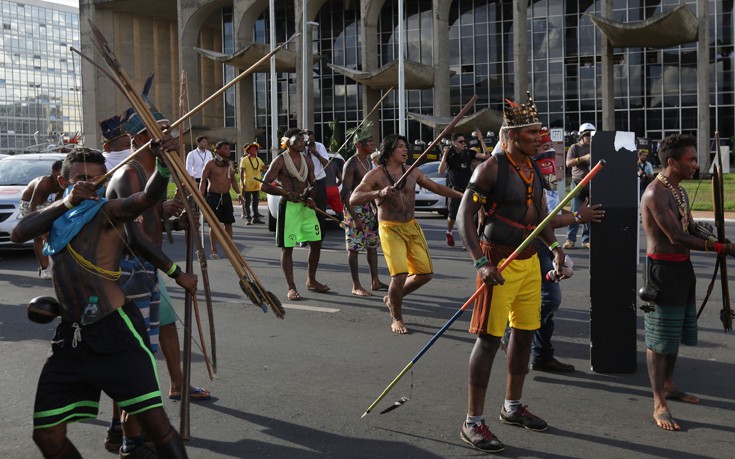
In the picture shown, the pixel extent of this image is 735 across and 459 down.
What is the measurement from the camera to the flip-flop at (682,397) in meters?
5.66

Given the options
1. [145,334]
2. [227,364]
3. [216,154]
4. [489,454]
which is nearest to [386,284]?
[227,364]

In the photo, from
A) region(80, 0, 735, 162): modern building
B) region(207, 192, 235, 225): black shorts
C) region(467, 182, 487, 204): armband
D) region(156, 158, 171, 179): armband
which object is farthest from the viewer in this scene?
region(80, 0, 735, 162): modern building

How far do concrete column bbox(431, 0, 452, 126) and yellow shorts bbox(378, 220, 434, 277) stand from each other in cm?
3415

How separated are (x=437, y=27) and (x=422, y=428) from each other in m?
38.3

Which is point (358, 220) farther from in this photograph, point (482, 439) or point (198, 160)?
point (198, 160)

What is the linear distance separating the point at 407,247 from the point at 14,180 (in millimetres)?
9048

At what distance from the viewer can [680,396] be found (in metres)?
5.70

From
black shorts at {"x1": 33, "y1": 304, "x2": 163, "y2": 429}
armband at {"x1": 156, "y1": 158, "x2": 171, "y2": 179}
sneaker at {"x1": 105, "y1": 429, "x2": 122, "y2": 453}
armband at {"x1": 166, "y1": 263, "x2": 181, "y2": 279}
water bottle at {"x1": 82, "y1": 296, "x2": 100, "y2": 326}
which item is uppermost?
armband at {"x1": 156, "y1": 158, "x2": 171, "y2": 179}

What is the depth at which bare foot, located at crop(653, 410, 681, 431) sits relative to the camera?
5.14 meters

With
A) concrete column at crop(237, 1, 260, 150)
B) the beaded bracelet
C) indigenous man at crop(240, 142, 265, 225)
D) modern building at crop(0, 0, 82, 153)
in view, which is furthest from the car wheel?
modern building at crop(0, 0, 82, 153)

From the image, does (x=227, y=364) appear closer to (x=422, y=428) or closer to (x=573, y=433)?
(x=422, y=428)

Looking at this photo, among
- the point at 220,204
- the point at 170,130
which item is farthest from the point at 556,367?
the point at 220,204

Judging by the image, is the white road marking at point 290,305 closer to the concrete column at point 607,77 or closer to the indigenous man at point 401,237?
the indigenous man at point 401,237

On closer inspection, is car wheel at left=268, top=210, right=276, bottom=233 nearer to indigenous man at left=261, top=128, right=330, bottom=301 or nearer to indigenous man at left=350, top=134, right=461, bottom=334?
indigenous man at left=261, top=128, right=330, bottom=301
